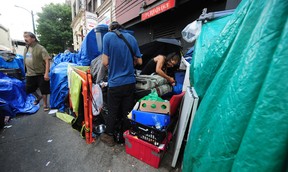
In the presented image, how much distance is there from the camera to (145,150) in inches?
70.8

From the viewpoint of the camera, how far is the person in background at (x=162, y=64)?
287 centimetres

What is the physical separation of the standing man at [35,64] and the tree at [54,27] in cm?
2251

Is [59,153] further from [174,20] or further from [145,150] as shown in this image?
[174,20]

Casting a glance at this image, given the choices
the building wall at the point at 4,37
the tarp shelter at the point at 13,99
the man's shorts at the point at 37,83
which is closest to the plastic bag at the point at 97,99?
the tarp shelter at the point at 13,99

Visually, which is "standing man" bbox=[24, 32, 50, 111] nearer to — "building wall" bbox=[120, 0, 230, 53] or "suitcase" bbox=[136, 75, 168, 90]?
"suitcase" bbox=[136, 75, 168, 90]

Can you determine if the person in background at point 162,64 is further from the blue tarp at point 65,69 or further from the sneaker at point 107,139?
the sneaker at point 107,139

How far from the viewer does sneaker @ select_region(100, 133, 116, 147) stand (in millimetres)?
2224

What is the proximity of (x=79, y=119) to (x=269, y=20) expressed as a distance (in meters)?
2.83

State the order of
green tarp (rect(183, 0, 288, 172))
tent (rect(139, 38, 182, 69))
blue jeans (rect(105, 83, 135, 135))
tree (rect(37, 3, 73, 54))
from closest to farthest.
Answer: green tarp (rect(183, 0, 288, 172)) → blue jeans (rect(105, 83, 135, 135)) → tent (rect(139, 38, 182, 69)) → tree (rect(37, 3, 73, 54))

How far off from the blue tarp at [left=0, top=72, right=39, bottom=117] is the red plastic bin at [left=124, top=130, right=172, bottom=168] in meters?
3.01

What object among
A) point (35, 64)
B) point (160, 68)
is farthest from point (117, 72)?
point (35, 64)

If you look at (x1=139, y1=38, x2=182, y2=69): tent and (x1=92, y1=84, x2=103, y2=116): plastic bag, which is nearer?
(x1=92, y1=84, x2=103, y2=116): plastic bag

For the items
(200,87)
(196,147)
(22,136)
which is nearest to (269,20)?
(200,87)

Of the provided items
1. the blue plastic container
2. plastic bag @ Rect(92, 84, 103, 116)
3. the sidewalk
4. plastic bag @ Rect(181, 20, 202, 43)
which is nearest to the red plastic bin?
the sidewalk
